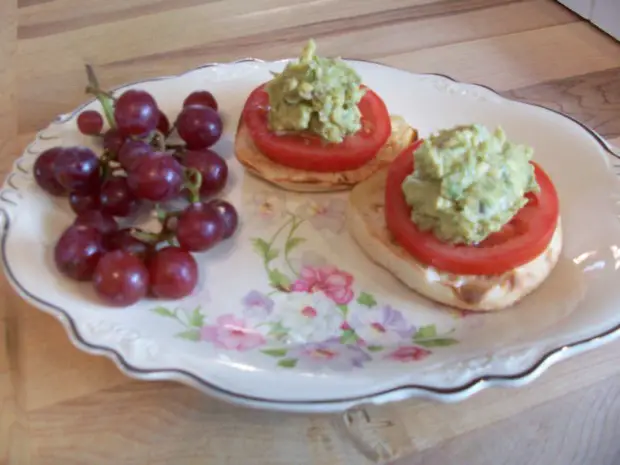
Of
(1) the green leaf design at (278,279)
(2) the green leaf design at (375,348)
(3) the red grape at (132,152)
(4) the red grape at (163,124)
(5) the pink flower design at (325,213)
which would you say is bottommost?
(2) the green leaf design at (375,348)

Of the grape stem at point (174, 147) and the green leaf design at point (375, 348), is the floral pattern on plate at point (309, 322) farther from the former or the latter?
the grape stem at point (174, 147)

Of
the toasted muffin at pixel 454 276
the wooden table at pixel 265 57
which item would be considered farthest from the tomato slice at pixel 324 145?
the wooden table at pixel 265 57

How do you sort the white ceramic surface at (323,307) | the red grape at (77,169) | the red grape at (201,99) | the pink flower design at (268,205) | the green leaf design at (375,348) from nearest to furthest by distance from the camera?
the white ceramic surface at (323,307) < the green leaf design at (375,348) < the red grape at (77,169) < the pink flower design at (268,205) < the red grape at (201,99)

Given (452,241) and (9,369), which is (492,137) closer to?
(452,241)

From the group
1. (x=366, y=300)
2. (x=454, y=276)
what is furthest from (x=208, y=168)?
(x=454, y=276)

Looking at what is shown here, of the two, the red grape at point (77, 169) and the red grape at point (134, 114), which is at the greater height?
the red grape at point (134, 114)

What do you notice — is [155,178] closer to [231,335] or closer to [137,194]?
[137,194]
